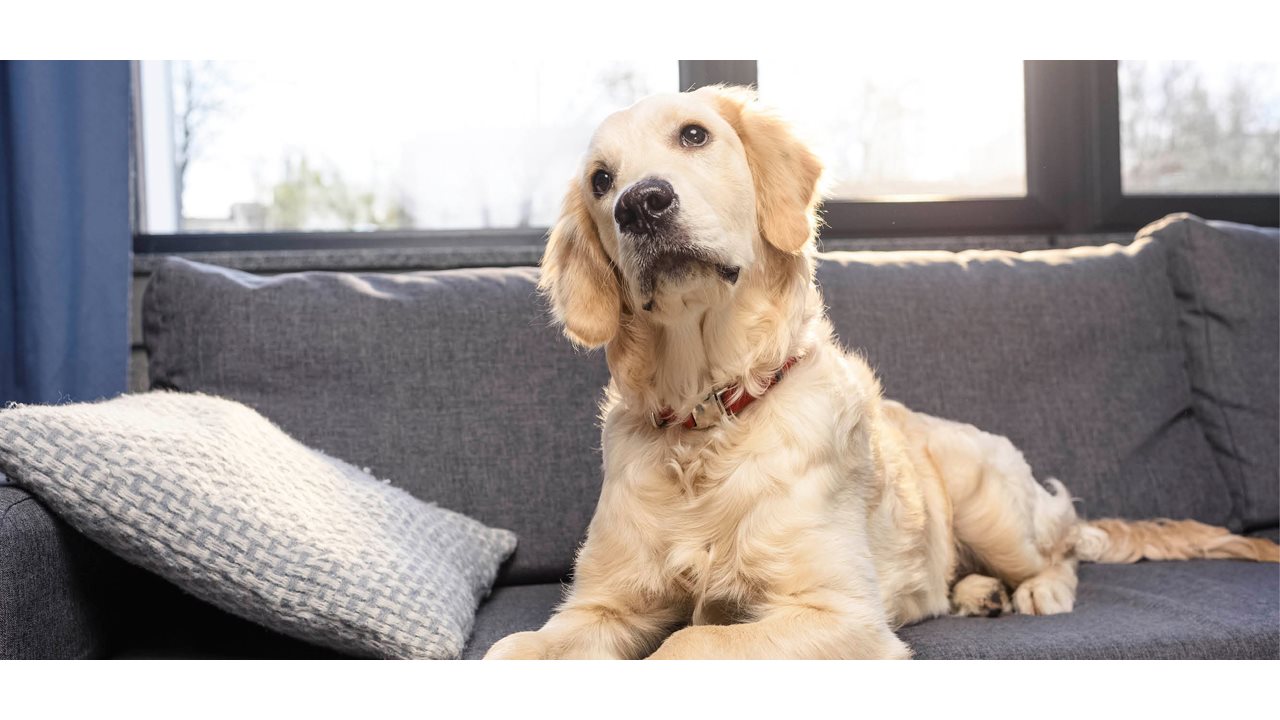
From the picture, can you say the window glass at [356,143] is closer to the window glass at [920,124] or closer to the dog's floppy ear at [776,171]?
the window glass at [920,124]

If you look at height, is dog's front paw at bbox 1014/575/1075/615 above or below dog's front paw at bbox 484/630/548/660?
below

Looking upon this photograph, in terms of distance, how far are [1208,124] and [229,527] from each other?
314 cm

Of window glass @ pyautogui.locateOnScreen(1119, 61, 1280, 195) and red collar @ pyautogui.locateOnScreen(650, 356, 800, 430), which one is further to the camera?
window glass @ pyautogui.locateOnScreen(1119, 61, 1280, 195)

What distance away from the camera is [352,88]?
2844 millimetres

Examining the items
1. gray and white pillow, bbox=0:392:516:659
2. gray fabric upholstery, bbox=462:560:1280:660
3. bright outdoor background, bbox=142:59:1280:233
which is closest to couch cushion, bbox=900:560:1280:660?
gray fabric upholstery, bbox=462:560:1280:660

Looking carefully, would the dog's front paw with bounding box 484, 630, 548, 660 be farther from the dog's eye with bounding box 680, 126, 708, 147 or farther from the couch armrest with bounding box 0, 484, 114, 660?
the dog's eye with bounding box 680, 126, 708, 147

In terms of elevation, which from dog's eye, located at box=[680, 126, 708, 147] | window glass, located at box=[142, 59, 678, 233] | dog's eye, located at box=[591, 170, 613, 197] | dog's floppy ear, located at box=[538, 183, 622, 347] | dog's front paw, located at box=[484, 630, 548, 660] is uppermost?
window glass, located at box=[142, 59, 678, 233]

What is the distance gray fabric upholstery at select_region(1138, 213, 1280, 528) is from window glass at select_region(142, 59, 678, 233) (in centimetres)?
161

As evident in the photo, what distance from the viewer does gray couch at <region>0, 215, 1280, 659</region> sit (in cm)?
189

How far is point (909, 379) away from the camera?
2201 mm

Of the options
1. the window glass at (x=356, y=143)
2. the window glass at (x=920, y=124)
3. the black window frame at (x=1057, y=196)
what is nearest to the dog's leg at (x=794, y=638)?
the black window frame at (x=1057, y=196)

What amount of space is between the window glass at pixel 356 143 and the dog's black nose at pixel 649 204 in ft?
4.99

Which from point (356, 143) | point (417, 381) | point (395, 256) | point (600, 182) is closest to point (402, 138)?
point (356, 143)

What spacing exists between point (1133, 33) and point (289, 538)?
5.85 ft
